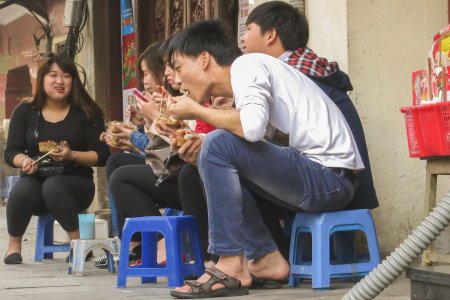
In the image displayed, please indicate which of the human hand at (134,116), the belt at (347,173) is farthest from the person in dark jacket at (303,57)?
the human hand at (134,116)

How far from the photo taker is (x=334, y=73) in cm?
507

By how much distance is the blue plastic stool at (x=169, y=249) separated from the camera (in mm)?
4828

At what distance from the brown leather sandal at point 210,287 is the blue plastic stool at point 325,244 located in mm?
356

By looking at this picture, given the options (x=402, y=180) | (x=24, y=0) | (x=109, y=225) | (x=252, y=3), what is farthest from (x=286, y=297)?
(x=24, y=0)

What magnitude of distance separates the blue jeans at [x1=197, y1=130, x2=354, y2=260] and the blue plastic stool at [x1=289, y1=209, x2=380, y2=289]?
0.20 ft

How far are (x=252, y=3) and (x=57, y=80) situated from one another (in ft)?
4.58

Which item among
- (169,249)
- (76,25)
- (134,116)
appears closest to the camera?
(169,249)

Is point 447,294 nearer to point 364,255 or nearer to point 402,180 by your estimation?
point 364,255

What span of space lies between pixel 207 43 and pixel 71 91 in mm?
2264

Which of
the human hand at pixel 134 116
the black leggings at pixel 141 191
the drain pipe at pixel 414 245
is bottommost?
the drain pipe at pixel 414 245

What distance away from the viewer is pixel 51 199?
20.9ft

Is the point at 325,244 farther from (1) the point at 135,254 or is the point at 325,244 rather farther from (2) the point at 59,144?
(2) the point at 59,144

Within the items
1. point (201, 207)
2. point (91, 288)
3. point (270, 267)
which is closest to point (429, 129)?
point (270, 267)

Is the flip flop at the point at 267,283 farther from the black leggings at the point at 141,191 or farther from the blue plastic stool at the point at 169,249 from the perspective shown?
the black leggings at the point at 141,191
